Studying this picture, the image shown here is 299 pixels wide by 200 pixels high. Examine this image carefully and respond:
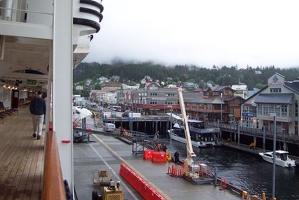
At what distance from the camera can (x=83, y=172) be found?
18016mm

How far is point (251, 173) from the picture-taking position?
26.3m

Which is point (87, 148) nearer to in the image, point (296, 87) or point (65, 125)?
point (65, 125)

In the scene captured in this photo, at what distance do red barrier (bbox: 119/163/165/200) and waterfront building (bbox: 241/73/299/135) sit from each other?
2369cm

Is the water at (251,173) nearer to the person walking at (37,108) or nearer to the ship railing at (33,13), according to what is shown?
the person walking at (37,108)

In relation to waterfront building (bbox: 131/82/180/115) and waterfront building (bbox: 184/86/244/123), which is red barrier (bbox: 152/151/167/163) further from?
waterfront building (bbox: 131/82/180/115)

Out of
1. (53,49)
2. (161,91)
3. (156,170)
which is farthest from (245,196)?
(161,91)

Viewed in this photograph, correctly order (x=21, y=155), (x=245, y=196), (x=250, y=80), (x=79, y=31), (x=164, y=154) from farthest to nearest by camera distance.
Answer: (x=250, y=80) < (x=164, y=154) < (x=245, y=196) < (x=79, y=31) < (x=21, y=155)

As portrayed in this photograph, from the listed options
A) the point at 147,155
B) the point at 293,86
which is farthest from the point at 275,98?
the point at 147,155

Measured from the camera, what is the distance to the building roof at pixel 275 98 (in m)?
36.7

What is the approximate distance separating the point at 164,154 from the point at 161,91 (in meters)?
54.9

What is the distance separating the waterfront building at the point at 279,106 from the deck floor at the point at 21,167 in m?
31.9

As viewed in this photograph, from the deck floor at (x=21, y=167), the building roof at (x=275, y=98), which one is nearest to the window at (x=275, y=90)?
the building roof at (x=275, y=98)

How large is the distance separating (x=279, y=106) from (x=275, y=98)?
1459mm

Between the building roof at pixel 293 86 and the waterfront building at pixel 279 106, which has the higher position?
the building roof at pixel 293 86
